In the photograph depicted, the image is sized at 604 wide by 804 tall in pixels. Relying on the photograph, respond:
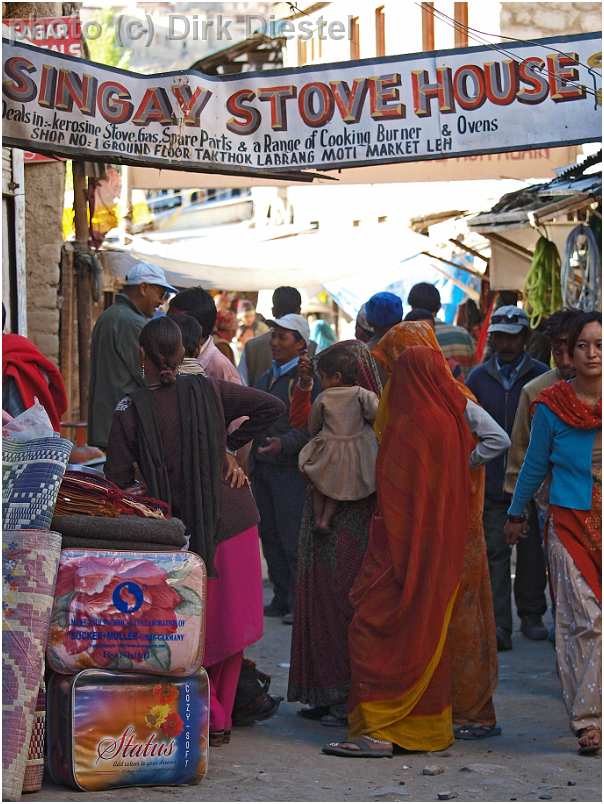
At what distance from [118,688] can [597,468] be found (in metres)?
2.15

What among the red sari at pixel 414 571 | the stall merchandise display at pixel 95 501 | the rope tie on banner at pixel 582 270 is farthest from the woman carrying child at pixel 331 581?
the rope tie on banner at pixel 582 270

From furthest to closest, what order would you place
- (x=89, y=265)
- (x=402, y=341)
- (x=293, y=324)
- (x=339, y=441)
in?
1. (x=89, y=265)
2. (x=293, y=324)
3. (x=339, y=441)
4. (x=402, y=341)

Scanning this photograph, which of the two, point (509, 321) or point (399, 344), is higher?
point (509, 321)

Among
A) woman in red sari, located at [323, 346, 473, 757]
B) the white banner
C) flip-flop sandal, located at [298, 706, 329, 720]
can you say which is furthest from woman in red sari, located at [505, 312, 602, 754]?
the white banner

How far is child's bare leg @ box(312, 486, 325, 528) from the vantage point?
6180 millimetres

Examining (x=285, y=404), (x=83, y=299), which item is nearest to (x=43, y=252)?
(x=83, y=299)

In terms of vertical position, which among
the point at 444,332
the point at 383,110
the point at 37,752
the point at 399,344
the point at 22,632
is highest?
the point at 383,110

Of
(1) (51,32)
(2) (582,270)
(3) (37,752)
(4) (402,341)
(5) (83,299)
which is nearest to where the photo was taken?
(3) (37,752)

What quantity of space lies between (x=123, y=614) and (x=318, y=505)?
64.4 inches

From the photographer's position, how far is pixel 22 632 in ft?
15.0

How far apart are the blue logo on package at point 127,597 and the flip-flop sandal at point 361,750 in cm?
128

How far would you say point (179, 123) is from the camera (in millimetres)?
6535

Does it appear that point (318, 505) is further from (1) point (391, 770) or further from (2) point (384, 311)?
(2) point (384, 311)

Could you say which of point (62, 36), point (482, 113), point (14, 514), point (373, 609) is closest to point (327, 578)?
point (373, 609)
